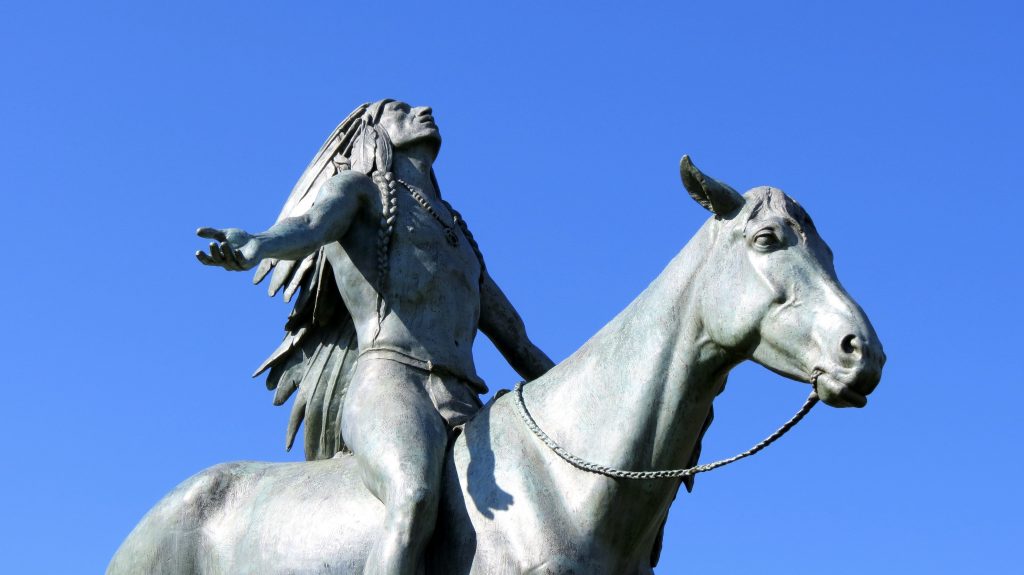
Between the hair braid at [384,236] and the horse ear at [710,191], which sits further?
the hair braid at [384,236]

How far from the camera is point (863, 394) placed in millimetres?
8344

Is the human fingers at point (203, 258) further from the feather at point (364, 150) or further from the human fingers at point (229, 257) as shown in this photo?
the feather at point (364, 150)

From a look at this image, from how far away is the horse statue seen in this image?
860cm

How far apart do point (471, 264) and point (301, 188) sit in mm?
1276

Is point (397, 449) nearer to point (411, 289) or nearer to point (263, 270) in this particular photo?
point (411, 289)

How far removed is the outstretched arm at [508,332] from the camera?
447 inches

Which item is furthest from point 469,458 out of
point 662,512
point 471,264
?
point 471,264

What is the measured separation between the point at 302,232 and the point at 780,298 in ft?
9.31

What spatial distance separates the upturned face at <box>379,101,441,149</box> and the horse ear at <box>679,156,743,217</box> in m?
2.52

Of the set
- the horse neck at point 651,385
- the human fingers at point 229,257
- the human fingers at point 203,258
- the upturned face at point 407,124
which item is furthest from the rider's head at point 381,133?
the horse neck at point 651,385

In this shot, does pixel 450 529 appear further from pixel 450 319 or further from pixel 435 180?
pixel 435 180

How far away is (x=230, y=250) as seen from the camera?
9.08m

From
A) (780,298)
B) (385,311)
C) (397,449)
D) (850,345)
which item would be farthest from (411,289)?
(850,345)

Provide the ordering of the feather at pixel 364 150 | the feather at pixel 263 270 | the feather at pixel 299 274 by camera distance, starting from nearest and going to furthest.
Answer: the feather at pixel 364 150 < the feather at pixel 299 274 < the feather at pixel 263 270
